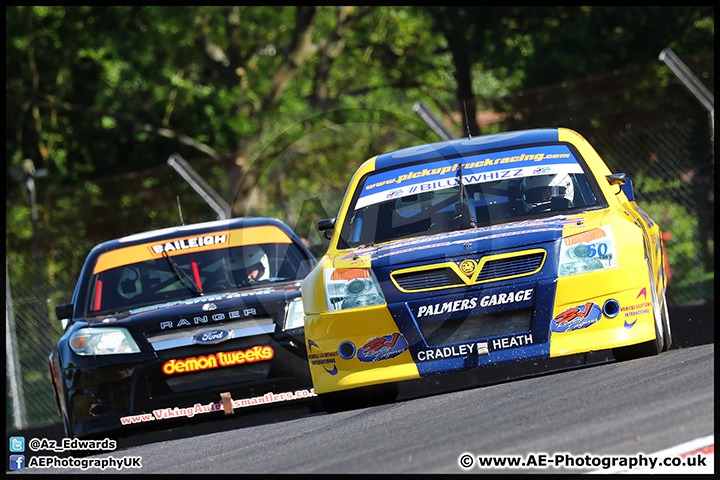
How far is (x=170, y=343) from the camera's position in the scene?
6.28 meters

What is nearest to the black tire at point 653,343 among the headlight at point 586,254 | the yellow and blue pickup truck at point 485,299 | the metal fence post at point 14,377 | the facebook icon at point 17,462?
Result: the yellow and blue pickup truck at point 485,299

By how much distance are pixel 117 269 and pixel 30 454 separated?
1550mm

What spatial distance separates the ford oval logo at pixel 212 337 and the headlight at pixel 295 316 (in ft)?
1.29

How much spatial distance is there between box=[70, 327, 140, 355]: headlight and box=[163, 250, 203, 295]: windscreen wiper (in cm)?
95

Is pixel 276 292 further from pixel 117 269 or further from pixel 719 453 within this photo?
pixel 719 453

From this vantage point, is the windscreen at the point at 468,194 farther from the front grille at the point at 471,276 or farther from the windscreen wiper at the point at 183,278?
the windscreen wiper at the point at 183,278

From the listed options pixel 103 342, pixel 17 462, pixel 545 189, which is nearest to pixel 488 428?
pixel 545 189

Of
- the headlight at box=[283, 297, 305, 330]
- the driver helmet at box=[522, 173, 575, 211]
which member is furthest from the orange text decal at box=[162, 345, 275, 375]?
the driver helmet at box=[522, 173, 575, 211]

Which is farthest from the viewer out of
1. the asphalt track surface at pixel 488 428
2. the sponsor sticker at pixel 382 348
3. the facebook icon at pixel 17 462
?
the facebook icon at pixel 17 462

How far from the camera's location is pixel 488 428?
4.28 meters

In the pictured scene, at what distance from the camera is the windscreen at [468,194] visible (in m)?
5.92

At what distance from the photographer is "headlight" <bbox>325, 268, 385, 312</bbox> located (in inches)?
204

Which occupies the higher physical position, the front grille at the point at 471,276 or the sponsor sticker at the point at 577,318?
the front grille at the point at 471,276
